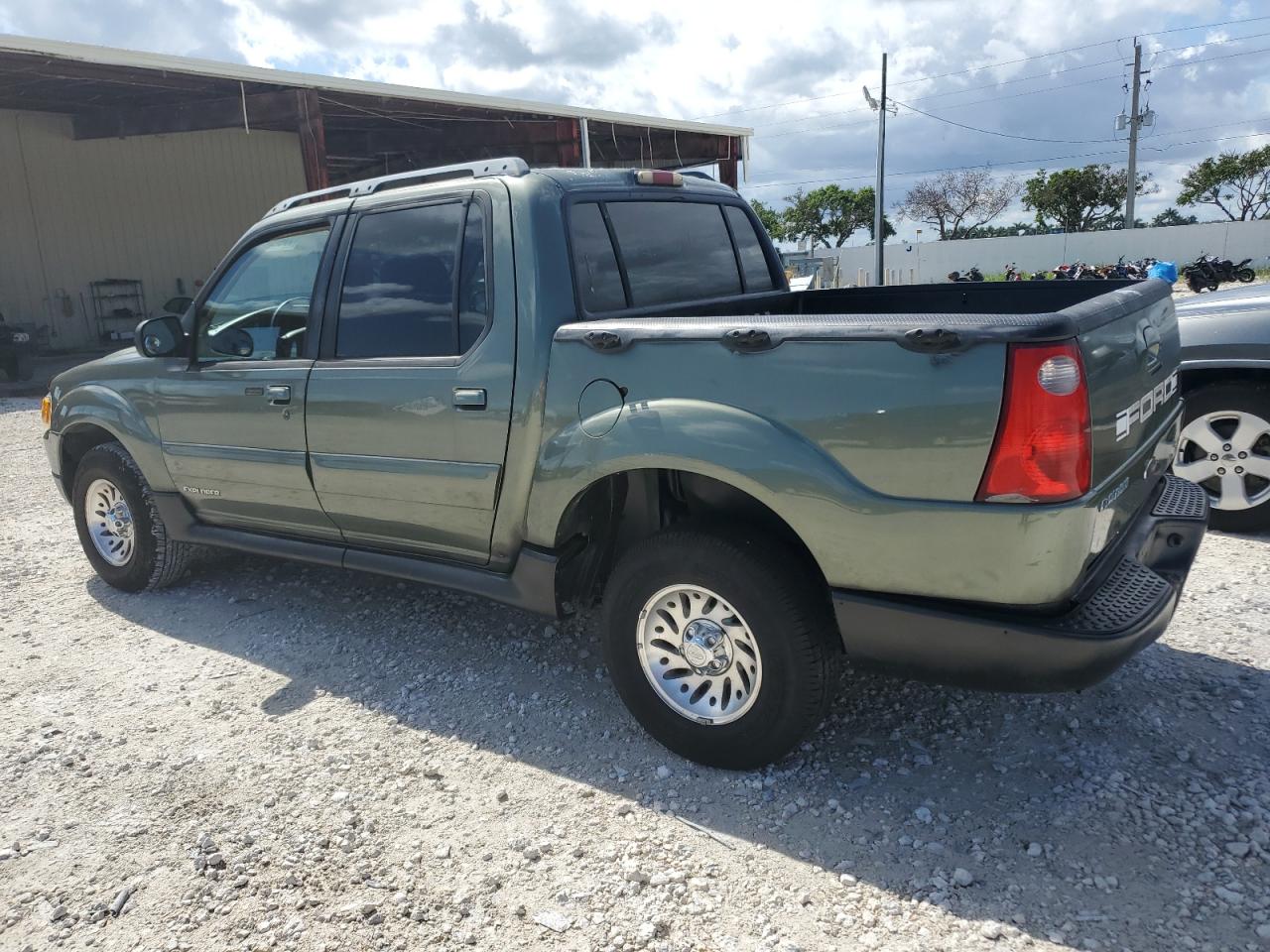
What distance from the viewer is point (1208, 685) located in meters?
3.41

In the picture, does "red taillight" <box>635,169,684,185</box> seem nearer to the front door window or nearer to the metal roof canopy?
the front door window

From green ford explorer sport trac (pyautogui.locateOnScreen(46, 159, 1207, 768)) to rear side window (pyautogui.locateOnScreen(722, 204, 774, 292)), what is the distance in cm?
2

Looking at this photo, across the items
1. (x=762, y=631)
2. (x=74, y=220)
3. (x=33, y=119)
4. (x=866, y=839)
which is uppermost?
(x=33, y=119)

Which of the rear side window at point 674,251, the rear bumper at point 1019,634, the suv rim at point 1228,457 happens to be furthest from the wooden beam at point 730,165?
the rear bumper at point 1019,634

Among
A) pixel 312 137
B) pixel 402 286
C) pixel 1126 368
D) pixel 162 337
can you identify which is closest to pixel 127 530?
pixel 162 337

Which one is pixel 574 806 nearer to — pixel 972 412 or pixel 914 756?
pixel 914 756

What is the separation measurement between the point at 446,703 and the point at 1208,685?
2.81m

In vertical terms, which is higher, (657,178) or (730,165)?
(730,165)

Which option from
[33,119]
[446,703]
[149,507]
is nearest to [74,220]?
[33,119]

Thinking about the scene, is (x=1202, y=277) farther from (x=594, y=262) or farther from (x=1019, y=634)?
(x=1019, y=634)

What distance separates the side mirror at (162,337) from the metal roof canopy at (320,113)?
10812 millimetres

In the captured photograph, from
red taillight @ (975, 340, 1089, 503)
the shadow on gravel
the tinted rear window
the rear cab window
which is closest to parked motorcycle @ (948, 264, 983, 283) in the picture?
the rear cab window

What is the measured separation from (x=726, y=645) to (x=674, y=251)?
1.66m

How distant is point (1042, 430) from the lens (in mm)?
2305
